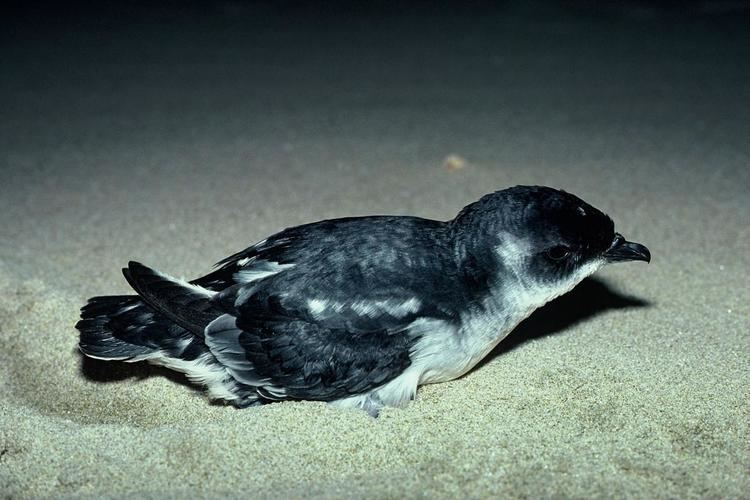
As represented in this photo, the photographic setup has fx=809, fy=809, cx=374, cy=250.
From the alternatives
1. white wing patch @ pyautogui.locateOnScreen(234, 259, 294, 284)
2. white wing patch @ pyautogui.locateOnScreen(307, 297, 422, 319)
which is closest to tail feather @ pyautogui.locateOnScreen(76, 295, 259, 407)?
white wing patch @ pyautogui.locateOnScreen(234, 259, 294, 284)

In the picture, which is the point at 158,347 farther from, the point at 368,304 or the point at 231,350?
the point at 368,304

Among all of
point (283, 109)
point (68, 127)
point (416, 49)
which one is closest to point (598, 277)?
point (283, 109)

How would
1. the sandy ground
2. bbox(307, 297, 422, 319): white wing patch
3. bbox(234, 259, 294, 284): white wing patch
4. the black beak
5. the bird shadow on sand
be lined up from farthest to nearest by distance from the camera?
1. the bird shadow on sand
2. the black beak
3. bbox(234, 259, 294, 284): white wing patch
4. bbox(307, 297, 422, 319): white wing patch
5. the sandy ground

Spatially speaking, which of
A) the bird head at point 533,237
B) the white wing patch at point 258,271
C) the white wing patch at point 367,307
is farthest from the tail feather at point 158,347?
the bird head at point 533,237

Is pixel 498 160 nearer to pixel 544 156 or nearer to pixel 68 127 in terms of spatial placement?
pixel 544 156

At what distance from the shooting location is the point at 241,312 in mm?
3193

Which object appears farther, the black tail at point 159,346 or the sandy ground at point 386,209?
the black tail at point 159,346

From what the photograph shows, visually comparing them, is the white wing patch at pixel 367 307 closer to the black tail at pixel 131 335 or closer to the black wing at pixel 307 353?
the black wing at pixel 307 353

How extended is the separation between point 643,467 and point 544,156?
3785mm

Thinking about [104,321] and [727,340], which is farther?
Answer: [727,340]

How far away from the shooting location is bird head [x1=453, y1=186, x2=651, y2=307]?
3174 mm

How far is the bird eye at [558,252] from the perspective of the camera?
320cm

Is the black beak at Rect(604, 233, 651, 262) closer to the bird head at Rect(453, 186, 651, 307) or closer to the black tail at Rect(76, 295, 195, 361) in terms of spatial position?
the bird head at Rect(453, 186, 651, 307)

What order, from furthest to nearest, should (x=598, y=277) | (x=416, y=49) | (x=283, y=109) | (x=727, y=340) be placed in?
1. (x=416, y=49)
2. (x=283, y=109)
3. (x=598, y=277)
4. (x=727, y=340)
